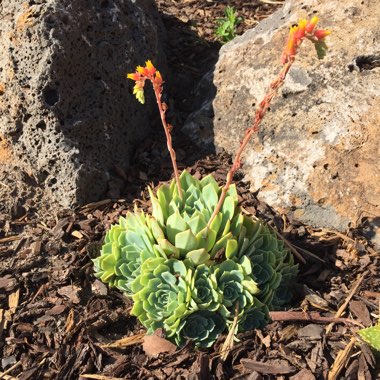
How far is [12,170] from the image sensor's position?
3.70 m

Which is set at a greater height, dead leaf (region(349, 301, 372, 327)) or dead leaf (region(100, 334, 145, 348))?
dead leaf (region(100, 334, 145, 348))

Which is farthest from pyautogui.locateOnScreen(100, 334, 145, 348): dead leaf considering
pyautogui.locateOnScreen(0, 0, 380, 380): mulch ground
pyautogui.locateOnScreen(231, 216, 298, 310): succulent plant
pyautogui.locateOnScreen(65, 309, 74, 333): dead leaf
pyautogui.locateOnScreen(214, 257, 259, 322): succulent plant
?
pyautogui.locateOnScreen(231, 216, 298, 310): succulent plant

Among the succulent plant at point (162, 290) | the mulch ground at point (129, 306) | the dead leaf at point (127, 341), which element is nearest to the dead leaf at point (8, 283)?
the mulch ground at point (129, 306)

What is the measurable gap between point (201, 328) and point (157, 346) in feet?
0.80

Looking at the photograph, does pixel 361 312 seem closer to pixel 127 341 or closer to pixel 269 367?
pixel 269 367

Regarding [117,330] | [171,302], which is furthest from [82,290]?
[171,302]

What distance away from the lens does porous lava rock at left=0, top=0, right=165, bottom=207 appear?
3525 millimetres

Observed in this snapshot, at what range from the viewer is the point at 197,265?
9.00ft

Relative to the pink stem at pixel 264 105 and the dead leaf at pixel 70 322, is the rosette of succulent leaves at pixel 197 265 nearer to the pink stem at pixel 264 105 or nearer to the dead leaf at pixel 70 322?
the pink stem at pixel 264 105

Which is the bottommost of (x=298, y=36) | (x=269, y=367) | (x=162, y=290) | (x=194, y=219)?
(x=269, y=367)

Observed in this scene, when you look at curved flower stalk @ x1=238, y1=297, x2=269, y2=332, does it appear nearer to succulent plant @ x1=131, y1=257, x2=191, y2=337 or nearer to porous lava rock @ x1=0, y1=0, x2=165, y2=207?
succulent plant @ x1=131, y1=257, x2=191, y2=337

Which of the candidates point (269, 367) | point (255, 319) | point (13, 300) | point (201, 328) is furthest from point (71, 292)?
point (269, 367)

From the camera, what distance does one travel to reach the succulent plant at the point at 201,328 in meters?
2.75

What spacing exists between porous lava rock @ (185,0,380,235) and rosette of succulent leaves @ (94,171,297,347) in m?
0.69
